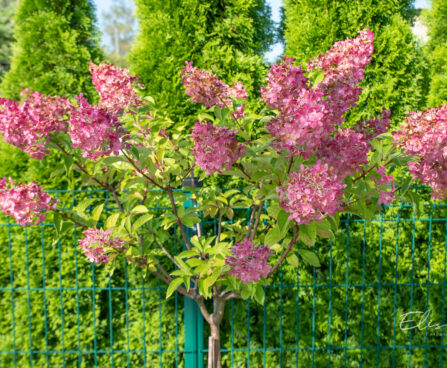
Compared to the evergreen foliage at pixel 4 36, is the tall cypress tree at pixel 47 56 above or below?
below

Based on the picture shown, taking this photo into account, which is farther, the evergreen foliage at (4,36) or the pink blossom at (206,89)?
the evergreen foliage at (4,36)

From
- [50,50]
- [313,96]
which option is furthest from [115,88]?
[50,50]

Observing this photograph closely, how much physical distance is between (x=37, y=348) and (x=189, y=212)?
7.27ft

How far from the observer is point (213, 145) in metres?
1.77

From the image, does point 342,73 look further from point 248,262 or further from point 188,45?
point 188,45

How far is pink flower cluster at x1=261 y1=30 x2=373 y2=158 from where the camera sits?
5.23 feet

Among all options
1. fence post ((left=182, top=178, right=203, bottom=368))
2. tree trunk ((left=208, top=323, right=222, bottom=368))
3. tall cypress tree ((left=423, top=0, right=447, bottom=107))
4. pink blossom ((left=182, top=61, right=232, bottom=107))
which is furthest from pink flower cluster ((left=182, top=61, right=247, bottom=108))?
tall cypress tree ((left=423, top=0, right=447, bottom=107))

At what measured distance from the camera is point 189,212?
2.35 metres

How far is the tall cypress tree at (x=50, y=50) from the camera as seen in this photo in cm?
364

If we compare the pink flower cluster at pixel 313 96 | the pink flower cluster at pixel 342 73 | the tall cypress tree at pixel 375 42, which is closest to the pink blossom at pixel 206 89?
the pink flower cluster at pixel 313 96

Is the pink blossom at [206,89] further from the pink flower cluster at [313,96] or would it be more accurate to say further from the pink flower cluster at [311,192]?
the pink flower cluster at [311,192]

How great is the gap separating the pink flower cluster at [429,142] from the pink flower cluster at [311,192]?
452mm

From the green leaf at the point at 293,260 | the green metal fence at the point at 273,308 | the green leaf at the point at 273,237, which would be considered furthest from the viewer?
the green metal fence at the point at 273,308

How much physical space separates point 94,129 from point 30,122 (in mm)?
325
